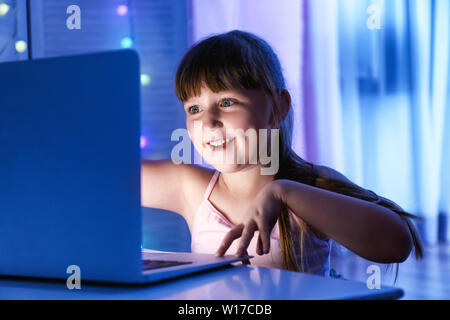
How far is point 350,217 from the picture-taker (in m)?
0.80

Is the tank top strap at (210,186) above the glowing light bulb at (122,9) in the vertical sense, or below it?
below

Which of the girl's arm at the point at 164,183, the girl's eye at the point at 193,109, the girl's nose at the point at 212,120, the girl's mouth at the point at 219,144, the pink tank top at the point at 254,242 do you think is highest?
the girl's eye at the point at 193,109


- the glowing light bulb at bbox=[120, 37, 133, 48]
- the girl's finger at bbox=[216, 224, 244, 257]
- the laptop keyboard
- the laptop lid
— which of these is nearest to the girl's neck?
the girl's finger at bbox=[216, 224, 244, 257]

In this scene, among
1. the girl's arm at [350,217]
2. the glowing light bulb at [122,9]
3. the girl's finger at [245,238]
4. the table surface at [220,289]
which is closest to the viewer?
the table surface at [220,289]

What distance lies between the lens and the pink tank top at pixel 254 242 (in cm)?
103

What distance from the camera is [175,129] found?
234 centimetres

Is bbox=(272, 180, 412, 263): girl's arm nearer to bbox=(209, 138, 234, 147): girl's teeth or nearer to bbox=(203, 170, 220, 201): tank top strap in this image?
bbox=(209, 138, 234, 147): girl's teeth

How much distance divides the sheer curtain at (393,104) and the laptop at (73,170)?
2357 millimetres

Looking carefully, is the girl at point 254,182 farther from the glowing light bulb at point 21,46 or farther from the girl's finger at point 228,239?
the glowing light bulb at point 21,46

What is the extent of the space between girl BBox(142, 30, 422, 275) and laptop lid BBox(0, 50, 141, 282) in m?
0.39

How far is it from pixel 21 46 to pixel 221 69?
1225 mm

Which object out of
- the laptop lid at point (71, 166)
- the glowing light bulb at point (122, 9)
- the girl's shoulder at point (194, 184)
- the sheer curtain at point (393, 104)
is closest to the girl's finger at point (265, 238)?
the laptop lid at point (71, 166)
